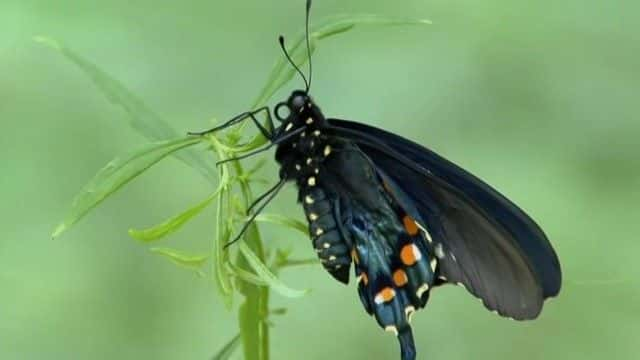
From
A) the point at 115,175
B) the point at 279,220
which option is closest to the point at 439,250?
the point at 279,220

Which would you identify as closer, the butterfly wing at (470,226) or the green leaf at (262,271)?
the green leaf at (262,271)

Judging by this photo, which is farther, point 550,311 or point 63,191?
point 63,191

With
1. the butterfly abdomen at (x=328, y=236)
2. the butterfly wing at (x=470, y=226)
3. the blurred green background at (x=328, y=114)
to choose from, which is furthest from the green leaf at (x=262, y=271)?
the blurred green background at (x=328, y=114)

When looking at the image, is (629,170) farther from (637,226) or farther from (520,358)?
(520,358)

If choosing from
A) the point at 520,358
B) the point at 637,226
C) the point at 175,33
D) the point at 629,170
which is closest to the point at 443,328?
the point at 520,358

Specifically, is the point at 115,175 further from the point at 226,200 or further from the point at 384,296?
the point at 384,296

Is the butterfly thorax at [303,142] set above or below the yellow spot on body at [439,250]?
above

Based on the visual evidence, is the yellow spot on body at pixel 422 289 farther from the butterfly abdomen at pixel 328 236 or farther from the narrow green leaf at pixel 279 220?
the narrow green leaf at pixel 279 220
